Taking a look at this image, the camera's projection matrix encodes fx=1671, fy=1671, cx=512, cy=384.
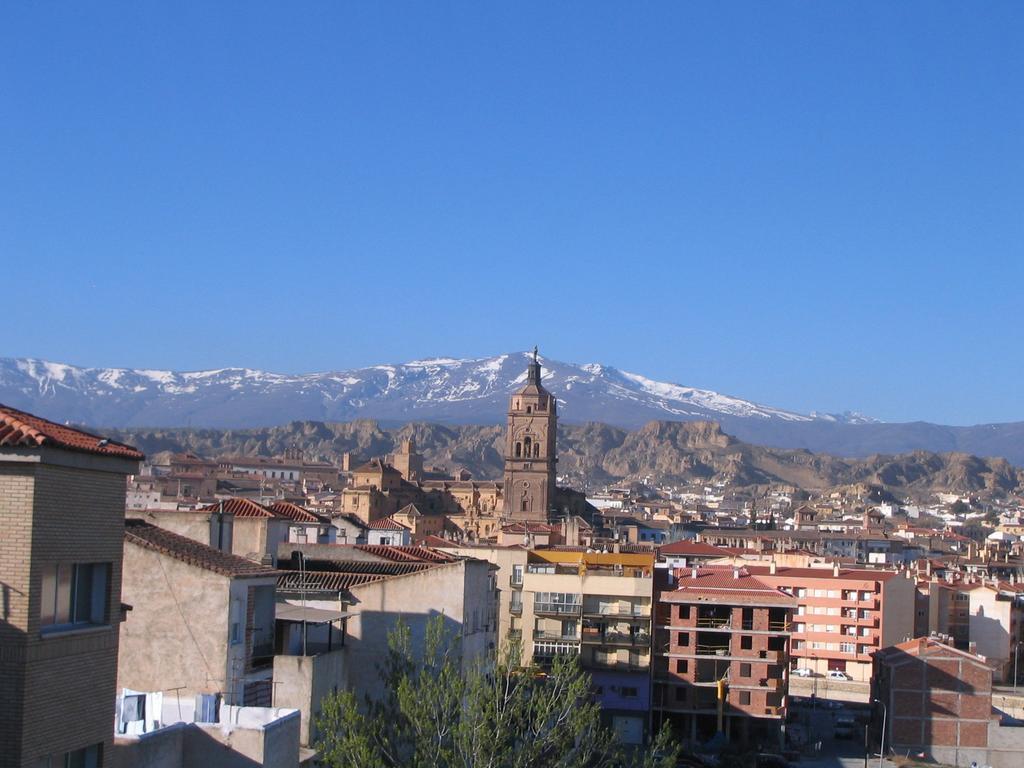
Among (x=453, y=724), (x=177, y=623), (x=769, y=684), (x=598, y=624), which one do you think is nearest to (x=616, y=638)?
(x=598, y=624)


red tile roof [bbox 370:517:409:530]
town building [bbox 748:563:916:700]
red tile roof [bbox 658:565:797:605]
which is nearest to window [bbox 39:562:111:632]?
red tile roof [bbox 658:565:797:605]

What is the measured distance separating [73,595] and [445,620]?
55.2 feet

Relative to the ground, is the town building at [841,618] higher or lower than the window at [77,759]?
lower

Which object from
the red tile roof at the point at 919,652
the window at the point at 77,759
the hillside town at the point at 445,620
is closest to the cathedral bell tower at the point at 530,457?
the hillside town at the point at 445,620

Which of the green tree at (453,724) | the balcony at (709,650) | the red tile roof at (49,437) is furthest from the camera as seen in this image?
the balcony at (709,650)

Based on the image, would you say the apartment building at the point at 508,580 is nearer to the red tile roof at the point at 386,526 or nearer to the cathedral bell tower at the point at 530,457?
the red tile roof at the point at 386,526

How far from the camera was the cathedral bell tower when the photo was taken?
136625 mm

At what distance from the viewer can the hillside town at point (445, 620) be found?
38.3 feet

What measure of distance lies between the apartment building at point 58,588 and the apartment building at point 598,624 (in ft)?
131

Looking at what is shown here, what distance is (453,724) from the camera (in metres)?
19.2

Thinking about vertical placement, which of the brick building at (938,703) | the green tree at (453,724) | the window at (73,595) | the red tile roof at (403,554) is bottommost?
the brick building at (938,703)

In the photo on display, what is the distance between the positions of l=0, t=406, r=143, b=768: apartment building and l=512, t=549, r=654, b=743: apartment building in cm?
3991

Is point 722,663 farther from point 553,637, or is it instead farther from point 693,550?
point 693,550

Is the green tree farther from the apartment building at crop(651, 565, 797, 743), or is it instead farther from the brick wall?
the apartment building at crop(651, 565, 797, 743)
